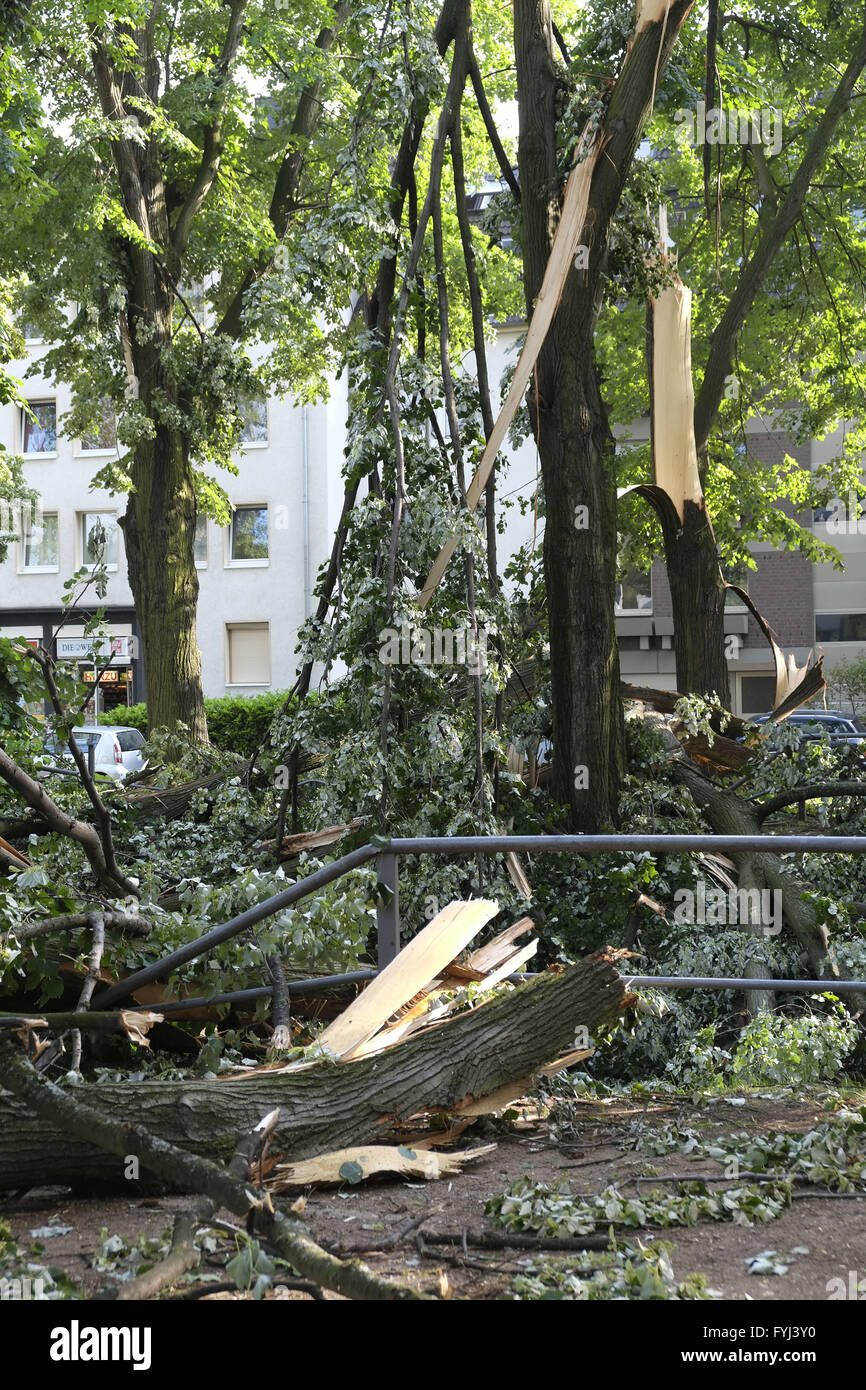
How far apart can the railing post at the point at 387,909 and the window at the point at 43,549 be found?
107 ft

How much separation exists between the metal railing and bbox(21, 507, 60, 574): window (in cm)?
3261

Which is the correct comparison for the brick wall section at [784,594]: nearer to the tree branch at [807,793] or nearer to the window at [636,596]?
the window at [636,596]

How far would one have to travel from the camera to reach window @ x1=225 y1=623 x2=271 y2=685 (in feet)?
111

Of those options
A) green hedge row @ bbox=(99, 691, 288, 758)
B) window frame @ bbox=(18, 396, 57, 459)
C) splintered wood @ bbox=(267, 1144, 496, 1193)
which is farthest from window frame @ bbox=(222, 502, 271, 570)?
splintered wood @ bbox=(267, 1144, 496, 1193)

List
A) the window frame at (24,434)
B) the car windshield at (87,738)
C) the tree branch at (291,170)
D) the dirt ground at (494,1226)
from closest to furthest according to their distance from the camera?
the dirt ground at (494,1226) < the car windshield at (87,738) < the tree branch at (291,170) < the window frame at (24,434)

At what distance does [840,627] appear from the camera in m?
34.0

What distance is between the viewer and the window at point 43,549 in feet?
117

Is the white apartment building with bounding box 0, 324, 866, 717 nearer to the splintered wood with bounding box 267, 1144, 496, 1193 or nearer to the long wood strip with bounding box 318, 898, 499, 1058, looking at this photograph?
the long wood strip with bounding box 318, 898, 499, 1058

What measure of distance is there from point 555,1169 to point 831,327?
614 inches

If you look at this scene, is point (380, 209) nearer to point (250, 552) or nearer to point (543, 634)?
point (543, 634)

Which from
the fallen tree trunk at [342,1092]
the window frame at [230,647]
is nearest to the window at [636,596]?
the window frame at [230,647]

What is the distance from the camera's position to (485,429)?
8.09m

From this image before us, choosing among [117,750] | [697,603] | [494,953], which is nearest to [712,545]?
[697,603]
